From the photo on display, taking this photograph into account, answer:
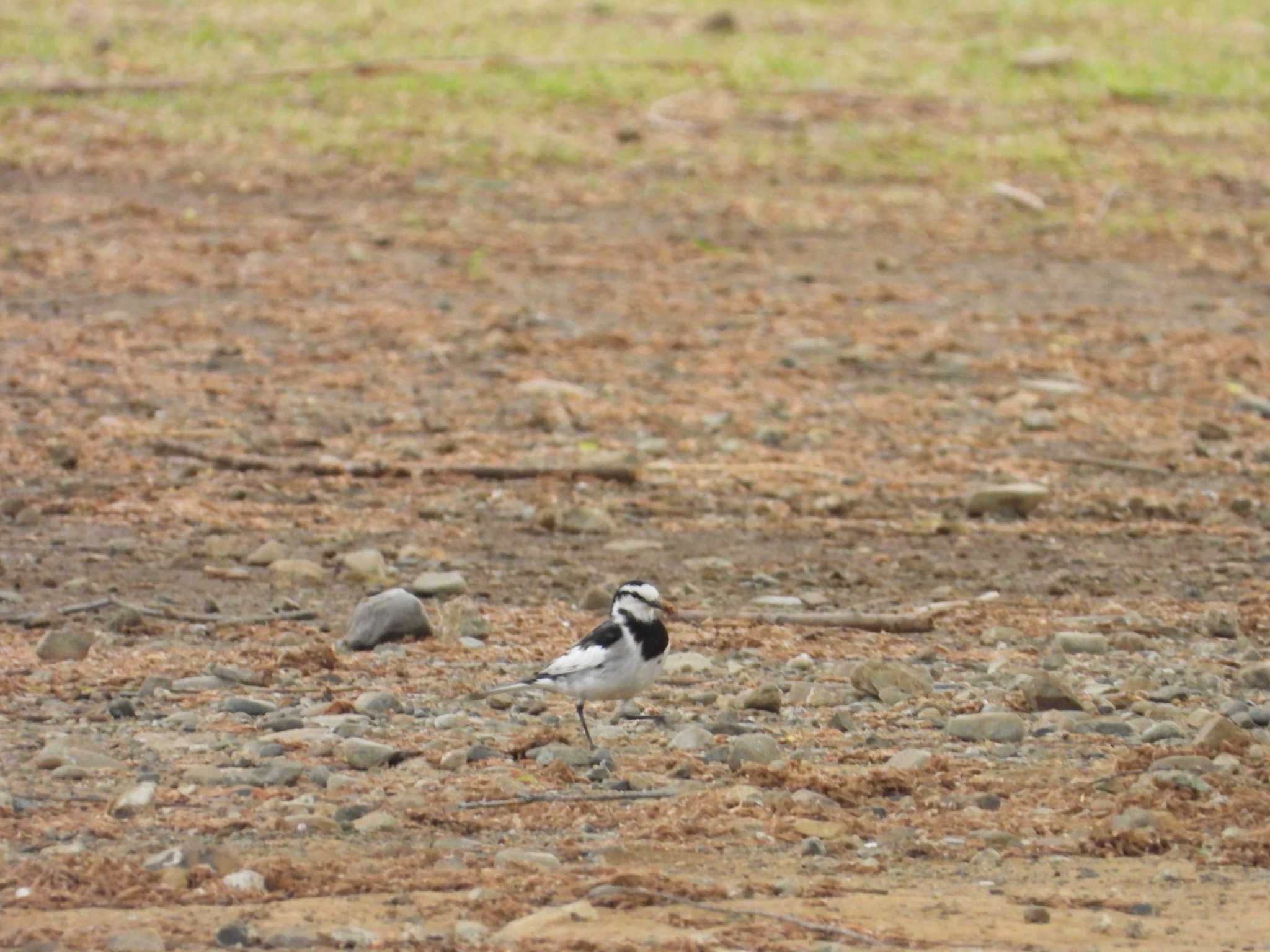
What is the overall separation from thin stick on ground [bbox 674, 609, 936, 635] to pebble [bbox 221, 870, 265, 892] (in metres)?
2.76

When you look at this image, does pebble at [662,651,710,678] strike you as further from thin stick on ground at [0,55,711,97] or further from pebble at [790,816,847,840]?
thin stick on ground at [0,55,711,97]

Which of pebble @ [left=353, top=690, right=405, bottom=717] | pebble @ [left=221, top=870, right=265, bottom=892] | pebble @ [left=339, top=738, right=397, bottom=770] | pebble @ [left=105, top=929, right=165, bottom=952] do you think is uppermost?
pebble @ [left=105, top=929, right=165, bottom=952]

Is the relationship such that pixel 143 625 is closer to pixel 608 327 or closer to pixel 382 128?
pixel 608 327

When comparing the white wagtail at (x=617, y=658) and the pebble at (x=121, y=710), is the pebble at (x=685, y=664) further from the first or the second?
the pebble at (x=121, y=710)

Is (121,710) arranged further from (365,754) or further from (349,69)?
(349,69)

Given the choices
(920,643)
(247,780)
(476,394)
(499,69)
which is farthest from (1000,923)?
(499,69)

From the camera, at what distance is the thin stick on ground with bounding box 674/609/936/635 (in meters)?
7.33

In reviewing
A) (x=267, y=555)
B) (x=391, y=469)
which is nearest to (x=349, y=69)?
(x=391, y=469)

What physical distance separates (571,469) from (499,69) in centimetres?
965

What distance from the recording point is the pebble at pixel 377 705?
20.5 feet

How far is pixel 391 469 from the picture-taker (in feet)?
29.9

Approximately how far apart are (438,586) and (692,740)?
1883mm

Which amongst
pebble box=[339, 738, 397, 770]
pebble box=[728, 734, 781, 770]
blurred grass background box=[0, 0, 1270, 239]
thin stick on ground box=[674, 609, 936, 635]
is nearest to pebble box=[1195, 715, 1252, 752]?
pebble box=[728, 734, 781, 770]

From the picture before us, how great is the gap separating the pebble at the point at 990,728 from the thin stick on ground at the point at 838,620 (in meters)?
1.17
